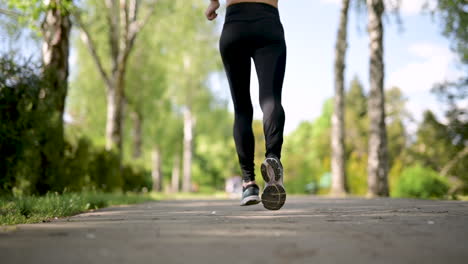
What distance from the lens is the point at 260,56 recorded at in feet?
16.0

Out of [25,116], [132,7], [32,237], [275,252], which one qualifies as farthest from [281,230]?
[132,7]

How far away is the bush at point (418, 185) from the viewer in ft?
51.8

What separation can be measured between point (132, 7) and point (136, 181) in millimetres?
6521

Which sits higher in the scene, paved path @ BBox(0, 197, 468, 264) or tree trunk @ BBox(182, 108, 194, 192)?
tree trunk @ BBox(182, 108, 194, 192)

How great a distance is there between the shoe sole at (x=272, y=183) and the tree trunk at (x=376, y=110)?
28.2ft

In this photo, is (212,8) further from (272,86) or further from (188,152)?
(188,152)

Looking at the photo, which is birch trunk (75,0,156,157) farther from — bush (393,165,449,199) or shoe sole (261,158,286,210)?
shoe sole (261,158,286,210)

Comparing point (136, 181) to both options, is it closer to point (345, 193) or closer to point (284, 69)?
point (345, 193)

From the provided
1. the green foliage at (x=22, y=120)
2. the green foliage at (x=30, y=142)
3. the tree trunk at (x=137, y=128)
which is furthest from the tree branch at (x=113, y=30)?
the tree trunk at (x=137, y=128)

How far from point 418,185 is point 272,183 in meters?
12.6

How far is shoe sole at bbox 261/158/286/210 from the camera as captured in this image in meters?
4.45

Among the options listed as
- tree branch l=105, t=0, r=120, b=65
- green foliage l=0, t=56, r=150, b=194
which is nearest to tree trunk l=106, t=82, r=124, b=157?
tree branch l=105, t=0, r=120, b=65

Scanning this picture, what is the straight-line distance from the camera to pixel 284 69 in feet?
16.1

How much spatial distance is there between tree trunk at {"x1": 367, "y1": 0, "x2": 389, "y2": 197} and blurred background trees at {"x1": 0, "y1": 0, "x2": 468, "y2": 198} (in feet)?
0.08
